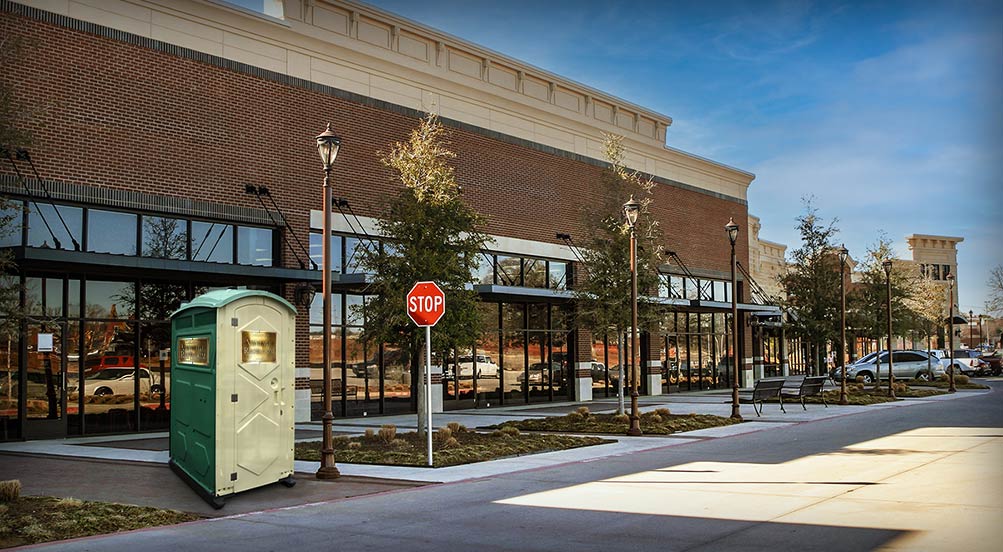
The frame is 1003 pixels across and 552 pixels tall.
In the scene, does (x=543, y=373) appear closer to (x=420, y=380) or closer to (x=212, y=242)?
(x=212, y=242)

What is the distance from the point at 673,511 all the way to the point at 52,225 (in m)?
15.3

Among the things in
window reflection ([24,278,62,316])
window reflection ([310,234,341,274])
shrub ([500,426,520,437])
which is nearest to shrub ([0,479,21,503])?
window reflection ([24,278,62,316])

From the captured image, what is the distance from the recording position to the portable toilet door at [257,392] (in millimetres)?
11609

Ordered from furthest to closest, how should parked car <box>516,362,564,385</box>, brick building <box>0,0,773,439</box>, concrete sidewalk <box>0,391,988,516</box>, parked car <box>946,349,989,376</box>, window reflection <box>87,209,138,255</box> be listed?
parked car <box>946,349,989,376</box> → parked car <box>516,362,564,385</box> → window reflection <box>87,209,138,255</box> → brick building <box>0,0,773,439</box> → concrete sidewalk <box>0,391,988,516</box>

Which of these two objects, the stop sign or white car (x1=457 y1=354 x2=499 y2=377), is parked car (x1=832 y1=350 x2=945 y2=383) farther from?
the stop sign

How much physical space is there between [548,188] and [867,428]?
53.3 ft

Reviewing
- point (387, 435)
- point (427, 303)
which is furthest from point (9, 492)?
point (387, 435)

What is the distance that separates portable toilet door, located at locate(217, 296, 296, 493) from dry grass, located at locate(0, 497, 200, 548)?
1.11 meters

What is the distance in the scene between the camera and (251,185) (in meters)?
23.7

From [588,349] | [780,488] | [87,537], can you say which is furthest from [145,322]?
[588,349]

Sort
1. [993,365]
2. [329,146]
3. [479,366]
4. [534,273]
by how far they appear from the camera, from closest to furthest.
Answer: [329,146]
[479,366]
[534,273]
[993,365]

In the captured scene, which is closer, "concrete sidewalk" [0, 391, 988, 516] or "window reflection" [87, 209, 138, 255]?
"concrete sidewalk" [0, 391, 988, 516]

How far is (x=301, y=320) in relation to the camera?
24359mm

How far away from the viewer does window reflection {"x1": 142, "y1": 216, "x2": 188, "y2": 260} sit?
21.3 m
